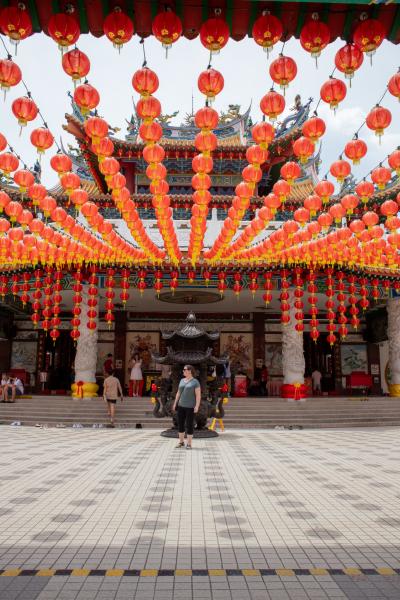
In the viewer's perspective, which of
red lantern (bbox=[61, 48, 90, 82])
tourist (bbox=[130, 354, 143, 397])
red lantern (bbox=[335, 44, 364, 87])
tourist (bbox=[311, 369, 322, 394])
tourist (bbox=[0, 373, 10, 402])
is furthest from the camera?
tourist (bbox=[311, 369, 322, 394])

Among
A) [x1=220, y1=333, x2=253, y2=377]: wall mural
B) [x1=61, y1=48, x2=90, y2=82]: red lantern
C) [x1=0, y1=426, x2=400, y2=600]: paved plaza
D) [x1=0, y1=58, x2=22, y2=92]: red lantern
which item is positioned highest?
[x1=61, y1=48, x2=90, y2=82]: red lantern

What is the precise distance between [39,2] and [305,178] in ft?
55.6

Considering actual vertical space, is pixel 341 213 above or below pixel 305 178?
below

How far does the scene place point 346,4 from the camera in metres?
3.54

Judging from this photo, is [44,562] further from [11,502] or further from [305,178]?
[305,178]

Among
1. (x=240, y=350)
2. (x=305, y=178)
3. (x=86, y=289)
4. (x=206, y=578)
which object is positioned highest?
(x=305, y=178)

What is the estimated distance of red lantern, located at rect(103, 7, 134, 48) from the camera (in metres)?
3.72

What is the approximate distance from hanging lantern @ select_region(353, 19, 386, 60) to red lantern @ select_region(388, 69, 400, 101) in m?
0.71

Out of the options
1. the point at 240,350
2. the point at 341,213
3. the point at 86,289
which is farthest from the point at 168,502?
the point at 240,350

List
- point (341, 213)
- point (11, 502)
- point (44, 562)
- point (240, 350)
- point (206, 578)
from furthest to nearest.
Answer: point (240, 350) → point (341, 213) → point (11, 502) → point (44, 562) → point (206, 578)

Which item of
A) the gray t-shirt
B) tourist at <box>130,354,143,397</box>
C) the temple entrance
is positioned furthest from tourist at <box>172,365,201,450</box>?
the temple entrance

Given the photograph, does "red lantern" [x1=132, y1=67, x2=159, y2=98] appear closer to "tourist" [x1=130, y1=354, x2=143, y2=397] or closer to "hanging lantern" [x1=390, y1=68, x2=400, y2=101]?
"hanging lantern" [x1=390, y1=68, x2=400, y2=101]

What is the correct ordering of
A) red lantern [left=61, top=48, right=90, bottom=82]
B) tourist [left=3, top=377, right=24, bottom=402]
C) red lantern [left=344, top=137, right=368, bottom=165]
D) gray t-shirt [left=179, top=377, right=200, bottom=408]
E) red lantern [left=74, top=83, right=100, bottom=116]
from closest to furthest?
1. red lantern [left=61, top=48, right=90, bottom=82]
2. red lantern [left=74, top=83, right=100, bottom=116]
3. red lantern [left=344, top=137, right=368, bottom=165]
4. gray t-shirt [left=179, top=377, right=200, bottom=408]
5. tourist [left=3, top=377, right=24, bottom=402]

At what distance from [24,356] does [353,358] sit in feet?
43.9
